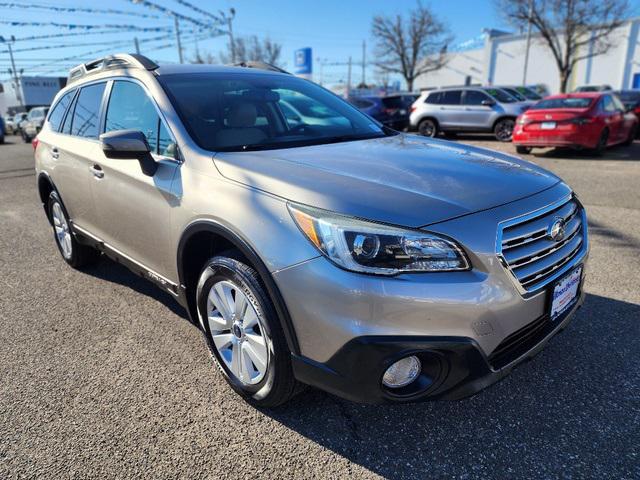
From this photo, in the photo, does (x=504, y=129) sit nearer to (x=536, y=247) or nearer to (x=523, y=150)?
(x=523, y=150)

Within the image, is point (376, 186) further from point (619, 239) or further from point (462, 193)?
point (619, 239)

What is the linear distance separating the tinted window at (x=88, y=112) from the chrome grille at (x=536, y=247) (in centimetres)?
304

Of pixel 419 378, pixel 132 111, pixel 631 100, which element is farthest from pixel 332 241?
pixel 631 100

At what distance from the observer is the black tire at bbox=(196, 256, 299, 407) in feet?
6.78

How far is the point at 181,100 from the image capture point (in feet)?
9.25

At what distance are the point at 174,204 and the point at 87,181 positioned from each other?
142 cm

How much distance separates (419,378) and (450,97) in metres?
14.3

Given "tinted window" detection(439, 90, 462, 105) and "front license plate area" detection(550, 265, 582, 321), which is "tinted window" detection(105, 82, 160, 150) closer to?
"front license plate area" detection(550, 265, 582, 321)

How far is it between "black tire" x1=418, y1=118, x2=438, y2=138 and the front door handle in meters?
13.1

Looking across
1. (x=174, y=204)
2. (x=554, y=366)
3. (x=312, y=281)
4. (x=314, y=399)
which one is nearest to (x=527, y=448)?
(x=554, y=366)

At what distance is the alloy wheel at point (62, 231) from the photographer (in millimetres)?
4387

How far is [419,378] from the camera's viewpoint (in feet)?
6.31

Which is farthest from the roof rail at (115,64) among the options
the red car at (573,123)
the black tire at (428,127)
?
the black tire at (428,127)

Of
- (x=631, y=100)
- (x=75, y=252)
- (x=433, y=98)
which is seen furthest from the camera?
(x=433, y=98)
